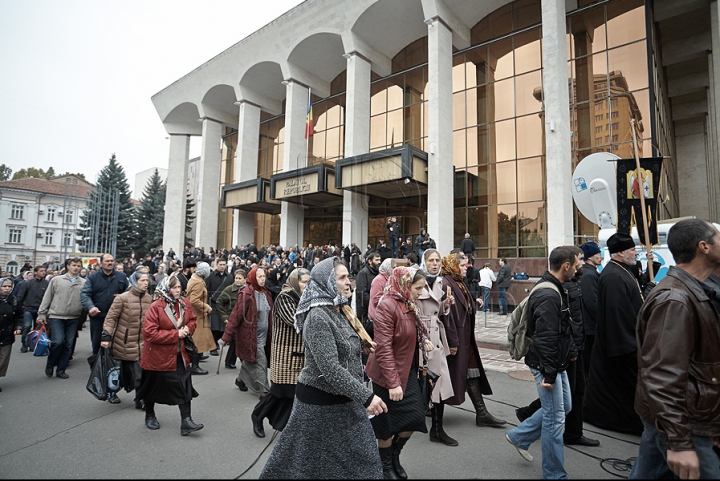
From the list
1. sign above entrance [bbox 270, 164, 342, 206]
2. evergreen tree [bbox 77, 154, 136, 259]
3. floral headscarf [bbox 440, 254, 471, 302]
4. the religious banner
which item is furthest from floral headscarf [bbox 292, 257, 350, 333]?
evergreen tree [bbox 77, 154, 136, 259]

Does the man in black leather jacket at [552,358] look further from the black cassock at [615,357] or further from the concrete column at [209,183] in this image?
the concrete column at [209,183]

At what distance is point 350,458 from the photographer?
2578 mm

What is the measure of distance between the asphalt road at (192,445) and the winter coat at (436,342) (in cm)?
57

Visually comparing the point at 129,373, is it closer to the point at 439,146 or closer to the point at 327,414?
the point at 327,414

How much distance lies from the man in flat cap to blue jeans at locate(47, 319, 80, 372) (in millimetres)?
8496

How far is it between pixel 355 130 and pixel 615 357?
20.4 meters

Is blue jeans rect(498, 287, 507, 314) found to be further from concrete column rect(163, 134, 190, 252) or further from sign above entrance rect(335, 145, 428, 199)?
concrete column rect(163, 134, 190, 252)

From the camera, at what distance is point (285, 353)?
13.4ft

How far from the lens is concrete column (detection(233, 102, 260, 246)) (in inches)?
1140

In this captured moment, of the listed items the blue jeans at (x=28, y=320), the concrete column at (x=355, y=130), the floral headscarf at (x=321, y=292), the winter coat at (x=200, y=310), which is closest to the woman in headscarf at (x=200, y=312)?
the winter coat at (x=200, y=310)

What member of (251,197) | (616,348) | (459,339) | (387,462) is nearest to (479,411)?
(459,339)

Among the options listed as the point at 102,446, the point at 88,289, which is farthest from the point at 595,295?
the point at 88,289

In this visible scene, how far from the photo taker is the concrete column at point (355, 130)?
22938 millimetres

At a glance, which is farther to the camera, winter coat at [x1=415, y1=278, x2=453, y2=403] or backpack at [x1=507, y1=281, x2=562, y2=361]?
winter coat at [x1=415, y1=278, x2=453, y2=403]
